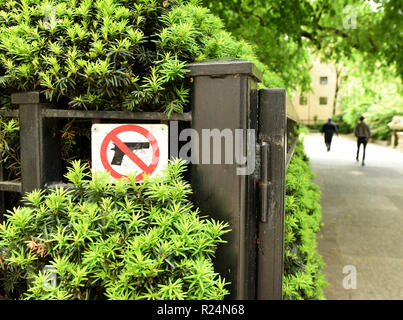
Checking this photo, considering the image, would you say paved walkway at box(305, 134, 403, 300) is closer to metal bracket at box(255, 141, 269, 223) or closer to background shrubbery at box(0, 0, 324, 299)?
metal bracket at box(255, 141, 269, 223)

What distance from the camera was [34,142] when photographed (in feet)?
4.40

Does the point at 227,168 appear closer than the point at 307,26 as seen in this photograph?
Yes

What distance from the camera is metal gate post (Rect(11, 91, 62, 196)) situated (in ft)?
4.36

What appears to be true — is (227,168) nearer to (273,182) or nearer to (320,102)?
(273,182)

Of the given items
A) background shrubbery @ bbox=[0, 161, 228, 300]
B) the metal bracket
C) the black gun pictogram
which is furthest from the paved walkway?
the black gun pictogram

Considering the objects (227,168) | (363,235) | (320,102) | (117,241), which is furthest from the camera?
(320,102)

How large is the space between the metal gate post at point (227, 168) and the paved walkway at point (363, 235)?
251 centimetres

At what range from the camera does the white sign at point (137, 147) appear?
1.31 meters

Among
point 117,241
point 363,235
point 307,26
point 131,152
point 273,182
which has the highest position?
point 307,26

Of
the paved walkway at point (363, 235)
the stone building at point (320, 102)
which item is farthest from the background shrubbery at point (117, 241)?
the stone building at point (320, 102)

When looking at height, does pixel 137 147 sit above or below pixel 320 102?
below

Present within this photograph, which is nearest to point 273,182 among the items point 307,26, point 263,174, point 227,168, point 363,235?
point 263,174

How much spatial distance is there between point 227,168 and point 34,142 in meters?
0.72

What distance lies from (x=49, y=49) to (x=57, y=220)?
603 mm
